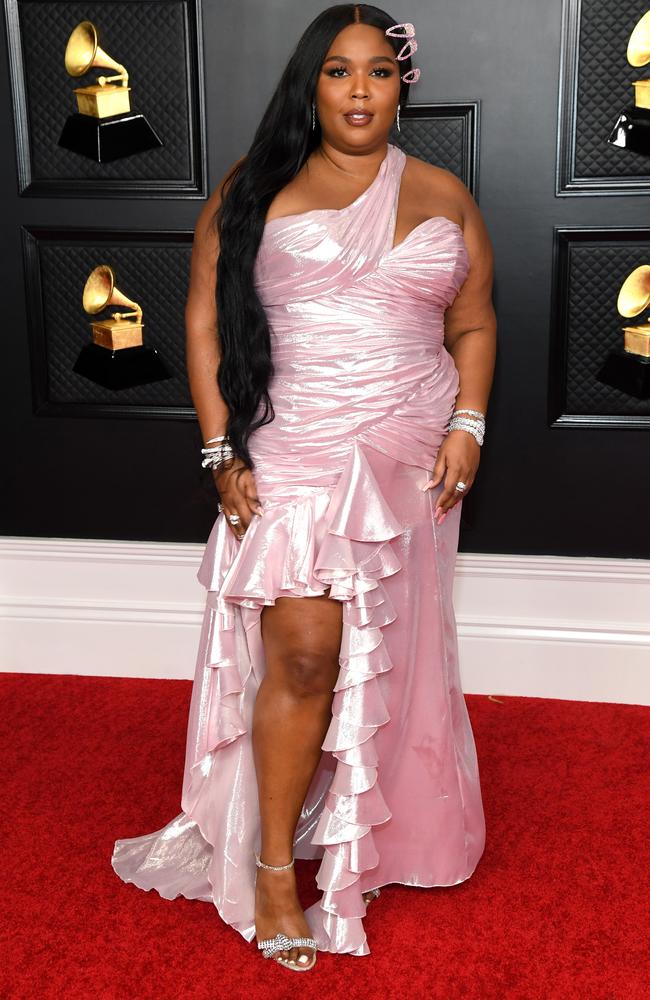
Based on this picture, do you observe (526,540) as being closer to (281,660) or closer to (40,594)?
(281,660)

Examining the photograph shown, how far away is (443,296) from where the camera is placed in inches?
93.8

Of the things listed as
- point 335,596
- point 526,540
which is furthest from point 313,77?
point 526,540

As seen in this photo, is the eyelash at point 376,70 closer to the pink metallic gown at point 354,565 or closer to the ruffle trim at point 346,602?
the pink metallic gown at point 354,565

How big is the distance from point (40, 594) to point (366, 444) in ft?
5.49

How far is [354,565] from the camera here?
2217mm

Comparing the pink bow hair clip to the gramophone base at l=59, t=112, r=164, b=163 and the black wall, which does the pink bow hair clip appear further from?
the gramophone base at l=59, t=112, r=164, b=163

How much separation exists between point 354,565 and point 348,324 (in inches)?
19.6

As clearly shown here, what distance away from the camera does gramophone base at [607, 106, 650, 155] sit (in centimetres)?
296

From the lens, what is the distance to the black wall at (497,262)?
9.86 ft

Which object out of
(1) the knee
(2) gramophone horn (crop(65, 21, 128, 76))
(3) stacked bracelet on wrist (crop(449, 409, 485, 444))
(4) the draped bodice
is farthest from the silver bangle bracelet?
(2) gramophone horn (crop(65, 21, 128, 76))

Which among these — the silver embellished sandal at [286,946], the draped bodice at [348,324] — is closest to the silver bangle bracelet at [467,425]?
the draped bodice at [348,324]

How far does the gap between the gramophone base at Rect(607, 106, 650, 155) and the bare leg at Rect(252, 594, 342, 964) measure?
5.17 ft

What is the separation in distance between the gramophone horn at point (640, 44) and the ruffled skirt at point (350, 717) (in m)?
1.35

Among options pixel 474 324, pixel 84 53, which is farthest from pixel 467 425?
pixel 84 53
